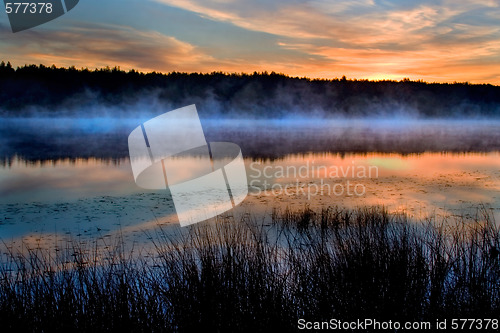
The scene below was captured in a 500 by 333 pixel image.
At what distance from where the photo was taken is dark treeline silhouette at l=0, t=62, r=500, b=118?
289ft

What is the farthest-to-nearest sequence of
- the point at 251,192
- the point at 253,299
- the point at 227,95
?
the point at 227,95 < the point at 251,192 < the point at 253,299

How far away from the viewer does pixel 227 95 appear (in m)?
103

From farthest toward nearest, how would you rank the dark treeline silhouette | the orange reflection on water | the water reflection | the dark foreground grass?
the dark treeline silhouette
the orange reflection on water
the water reflection
the dark foreground grass

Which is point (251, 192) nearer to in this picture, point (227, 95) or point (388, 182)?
point (388, 182)

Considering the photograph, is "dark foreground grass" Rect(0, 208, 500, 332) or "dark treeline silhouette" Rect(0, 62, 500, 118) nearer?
"dark foreground grass" Rect(0, 208, 500, 332)

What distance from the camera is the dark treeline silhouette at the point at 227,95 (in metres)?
88.1

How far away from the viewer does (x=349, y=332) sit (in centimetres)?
357

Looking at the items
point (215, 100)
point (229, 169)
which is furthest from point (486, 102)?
point (229, 169)

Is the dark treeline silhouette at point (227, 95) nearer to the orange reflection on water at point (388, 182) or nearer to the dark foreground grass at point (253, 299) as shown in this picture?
the orange reflection on water at point (388, 182)

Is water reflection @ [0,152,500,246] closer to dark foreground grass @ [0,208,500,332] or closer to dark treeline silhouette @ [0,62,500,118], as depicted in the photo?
dark foreground grass @ [0,208,500,332]

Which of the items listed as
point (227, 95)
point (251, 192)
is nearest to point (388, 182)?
point (251, 192)

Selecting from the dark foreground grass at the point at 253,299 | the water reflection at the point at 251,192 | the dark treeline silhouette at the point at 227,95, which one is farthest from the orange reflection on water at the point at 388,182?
the dark treeline silhouette at the point at 227,95

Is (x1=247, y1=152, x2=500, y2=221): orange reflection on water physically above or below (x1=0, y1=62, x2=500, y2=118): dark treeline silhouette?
below

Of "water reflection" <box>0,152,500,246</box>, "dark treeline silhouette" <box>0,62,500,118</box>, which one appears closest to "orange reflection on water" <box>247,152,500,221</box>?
"water reflection" <box>0,152,500,246</box>
